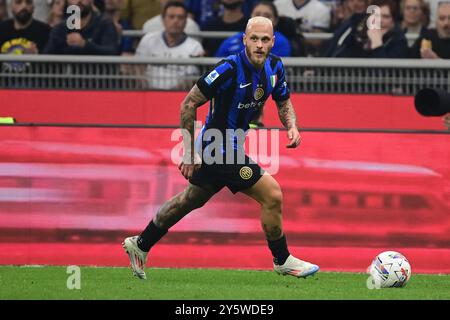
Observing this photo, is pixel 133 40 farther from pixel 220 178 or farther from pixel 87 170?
pixel 220 178

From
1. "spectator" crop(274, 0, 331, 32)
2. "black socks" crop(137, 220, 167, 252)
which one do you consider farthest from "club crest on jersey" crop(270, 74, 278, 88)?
"spectator" crop(274, 0, 331, 32)

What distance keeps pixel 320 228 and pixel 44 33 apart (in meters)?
5.37

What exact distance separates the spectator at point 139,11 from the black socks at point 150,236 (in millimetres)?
6825

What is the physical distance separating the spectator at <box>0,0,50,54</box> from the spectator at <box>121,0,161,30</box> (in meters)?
1.74

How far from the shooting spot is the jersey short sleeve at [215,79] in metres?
11.5

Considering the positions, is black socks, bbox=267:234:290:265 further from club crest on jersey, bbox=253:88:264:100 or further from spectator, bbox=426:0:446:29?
spectator, bbox=426:0:446:29

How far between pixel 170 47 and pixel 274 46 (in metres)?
1.58

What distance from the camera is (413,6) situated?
55.2ft

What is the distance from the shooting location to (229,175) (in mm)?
11727

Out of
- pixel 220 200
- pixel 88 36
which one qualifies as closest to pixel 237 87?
pixel 220 200

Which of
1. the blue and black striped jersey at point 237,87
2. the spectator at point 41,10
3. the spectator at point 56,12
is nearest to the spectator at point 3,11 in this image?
the spectator at point 41,10

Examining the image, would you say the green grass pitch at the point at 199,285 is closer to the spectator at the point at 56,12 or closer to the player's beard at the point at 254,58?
the player's beard at the point at 254,58
